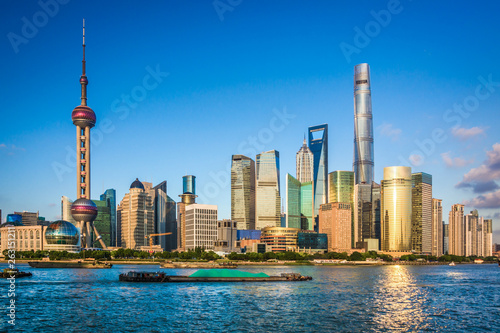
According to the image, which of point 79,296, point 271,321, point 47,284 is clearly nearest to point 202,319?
point 271,321

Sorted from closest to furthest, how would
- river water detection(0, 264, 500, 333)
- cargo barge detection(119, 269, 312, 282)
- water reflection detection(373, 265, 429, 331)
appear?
1. river water detection(0, 264, 500, 333)
2. water reflection detection(373, 265, 429, 331)
3. cargo barge detection(119, 269, 312, 282)

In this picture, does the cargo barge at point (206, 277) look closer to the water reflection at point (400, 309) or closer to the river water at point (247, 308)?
the river water at point (247, 308)

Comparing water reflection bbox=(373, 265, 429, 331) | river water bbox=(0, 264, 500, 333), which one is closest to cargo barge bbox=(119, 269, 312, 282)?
river water bbox=(0, 264, 500, 333)

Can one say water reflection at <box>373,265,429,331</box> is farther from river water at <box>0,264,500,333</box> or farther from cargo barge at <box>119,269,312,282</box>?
cargo barge at <box>119,269,312,282</box>

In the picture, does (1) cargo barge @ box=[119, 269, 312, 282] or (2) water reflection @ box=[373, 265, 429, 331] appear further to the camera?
(1) cargo barge @ box=[119, 269, 312, 282]

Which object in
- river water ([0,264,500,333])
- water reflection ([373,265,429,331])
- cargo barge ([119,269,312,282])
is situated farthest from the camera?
cargo barge ([119,269,312,282])

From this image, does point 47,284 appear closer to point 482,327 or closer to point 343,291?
point 343,291

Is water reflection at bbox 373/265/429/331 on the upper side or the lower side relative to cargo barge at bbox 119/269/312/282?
upper

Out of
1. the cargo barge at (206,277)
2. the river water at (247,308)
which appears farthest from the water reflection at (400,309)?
the cargo barge at (206,277)
